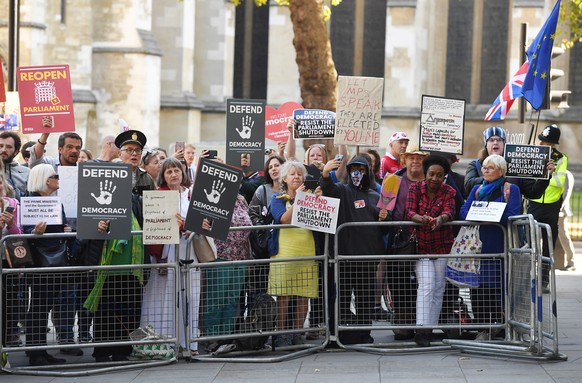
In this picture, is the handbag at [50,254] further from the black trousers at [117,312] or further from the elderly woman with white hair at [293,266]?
the elderly woman with white hair at [293,266]

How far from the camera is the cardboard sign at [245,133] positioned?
47.0 ft

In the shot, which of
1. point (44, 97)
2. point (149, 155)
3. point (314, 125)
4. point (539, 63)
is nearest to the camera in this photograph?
point (149, 155)

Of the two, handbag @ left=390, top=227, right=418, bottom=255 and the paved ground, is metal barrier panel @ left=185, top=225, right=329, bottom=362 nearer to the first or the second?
the paved ground

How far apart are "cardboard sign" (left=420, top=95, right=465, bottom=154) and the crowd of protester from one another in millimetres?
375

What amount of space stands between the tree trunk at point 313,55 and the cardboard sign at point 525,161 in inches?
428

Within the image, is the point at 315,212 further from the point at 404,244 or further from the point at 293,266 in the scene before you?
the point at 404,244

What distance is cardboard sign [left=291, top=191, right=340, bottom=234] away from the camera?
11.7 meters

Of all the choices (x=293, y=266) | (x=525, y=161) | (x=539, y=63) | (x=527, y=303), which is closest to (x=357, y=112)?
(x=525, y=161)

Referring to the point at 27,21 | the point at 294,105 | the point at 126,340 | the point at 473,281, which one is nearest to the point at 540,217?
the point at 294,105

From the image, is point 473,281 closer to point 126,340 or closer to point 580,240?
point 126,340

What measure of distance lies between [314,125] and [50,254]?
3.91 meters

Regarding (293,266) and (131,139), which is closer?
(293,266)

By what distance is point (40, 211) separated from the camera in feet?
36.9

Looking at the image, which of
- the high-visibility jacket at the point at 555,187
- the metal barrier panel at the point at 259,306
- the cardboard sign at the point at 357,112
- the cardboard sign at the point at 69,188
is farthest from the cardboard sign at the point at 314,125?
the cardboard sign at the point at 69,188
